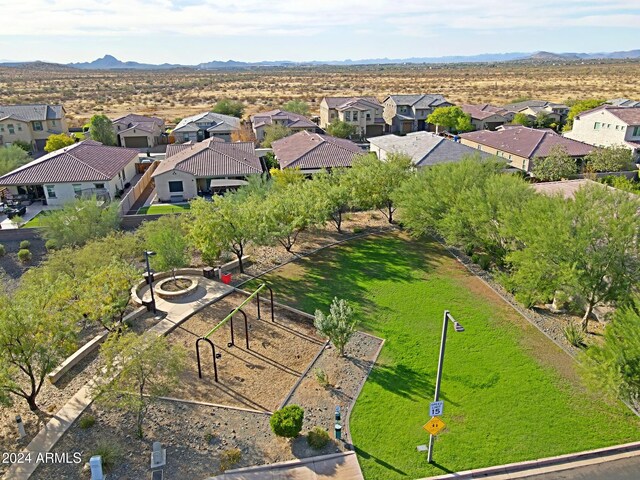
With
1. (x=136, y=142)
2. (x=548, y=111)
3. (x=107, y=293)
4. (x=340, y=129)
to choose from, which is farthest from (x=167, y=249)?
(x=548, y=111)

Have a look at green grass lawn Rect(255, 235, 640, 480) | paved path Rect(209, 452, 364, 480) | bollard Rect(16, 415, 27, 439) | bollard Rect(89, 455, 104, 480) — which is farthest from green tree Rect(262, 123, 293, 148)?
bollard Rect(89, 455, 104, 480)

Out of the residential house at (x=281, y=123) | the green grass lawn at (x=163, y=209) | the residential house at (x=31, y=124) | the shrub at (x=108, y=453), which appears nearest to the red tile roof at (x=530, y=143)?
the residential house at (x=281, y=123)

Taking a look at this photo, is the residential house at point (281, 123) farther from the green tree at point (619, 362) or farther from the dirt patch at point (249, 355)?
the green tree at point (619, 362)

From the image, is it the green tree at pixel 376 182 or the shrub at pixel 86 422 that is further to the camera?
the green tree at pixel 376 182

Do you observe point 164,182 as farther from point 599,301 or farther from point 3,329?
point 599,301

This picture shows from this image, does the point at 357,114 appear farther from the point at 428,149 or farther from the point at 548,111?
the point at 548,111

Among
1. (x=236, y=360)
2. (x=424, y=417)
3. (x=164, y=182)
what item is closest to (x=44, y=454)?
(x=236, y=360)
